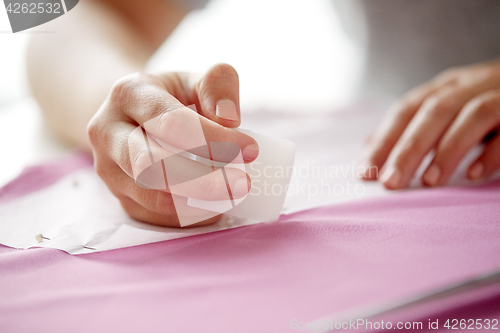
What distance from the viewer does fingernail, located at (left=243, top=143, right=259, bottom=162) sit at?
0.93 feet

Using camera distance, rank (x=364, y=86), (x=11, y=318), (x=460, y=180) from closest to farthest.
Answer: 1. (x=11, y=318)
2. (x=460, y=180)
3. (x=364, y=86)

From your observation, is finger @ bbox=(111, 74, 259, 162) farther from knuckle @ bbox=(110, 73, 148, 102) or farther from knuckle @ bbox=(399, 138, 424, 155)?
knuckle @ bbox=(399, 138, 424, 155)

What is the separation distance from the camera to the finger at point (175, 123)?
0.27 metres

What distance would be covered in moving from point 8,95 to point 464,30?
1190mm

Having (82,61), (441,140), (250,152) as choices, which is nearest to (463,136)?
(441,140)

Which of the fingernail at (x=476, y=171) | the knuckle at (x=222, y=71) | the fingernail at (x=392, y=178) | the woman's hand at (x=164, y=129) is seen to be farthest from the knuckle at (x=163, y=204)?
the fingernail at (x=476, y=171)

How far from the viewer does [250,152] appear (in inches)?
11.3

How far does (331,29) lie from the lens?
3.51ft

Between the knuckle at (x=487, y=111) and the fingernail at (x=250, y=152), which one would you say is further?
the knuckle at (x=487, y=111)

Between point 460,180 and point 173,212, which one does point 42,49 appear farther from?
point 460,180

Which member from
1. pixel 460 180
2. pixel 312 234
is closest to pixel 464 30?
pixel 460 180

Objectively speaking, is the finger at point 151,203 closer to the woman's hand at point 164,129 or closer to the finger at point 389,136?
the woman's hand at point 164,129

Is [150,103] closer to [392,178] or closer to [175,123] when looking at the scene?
[175,123]

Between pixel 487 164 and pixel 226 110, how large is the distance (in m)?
0.38
